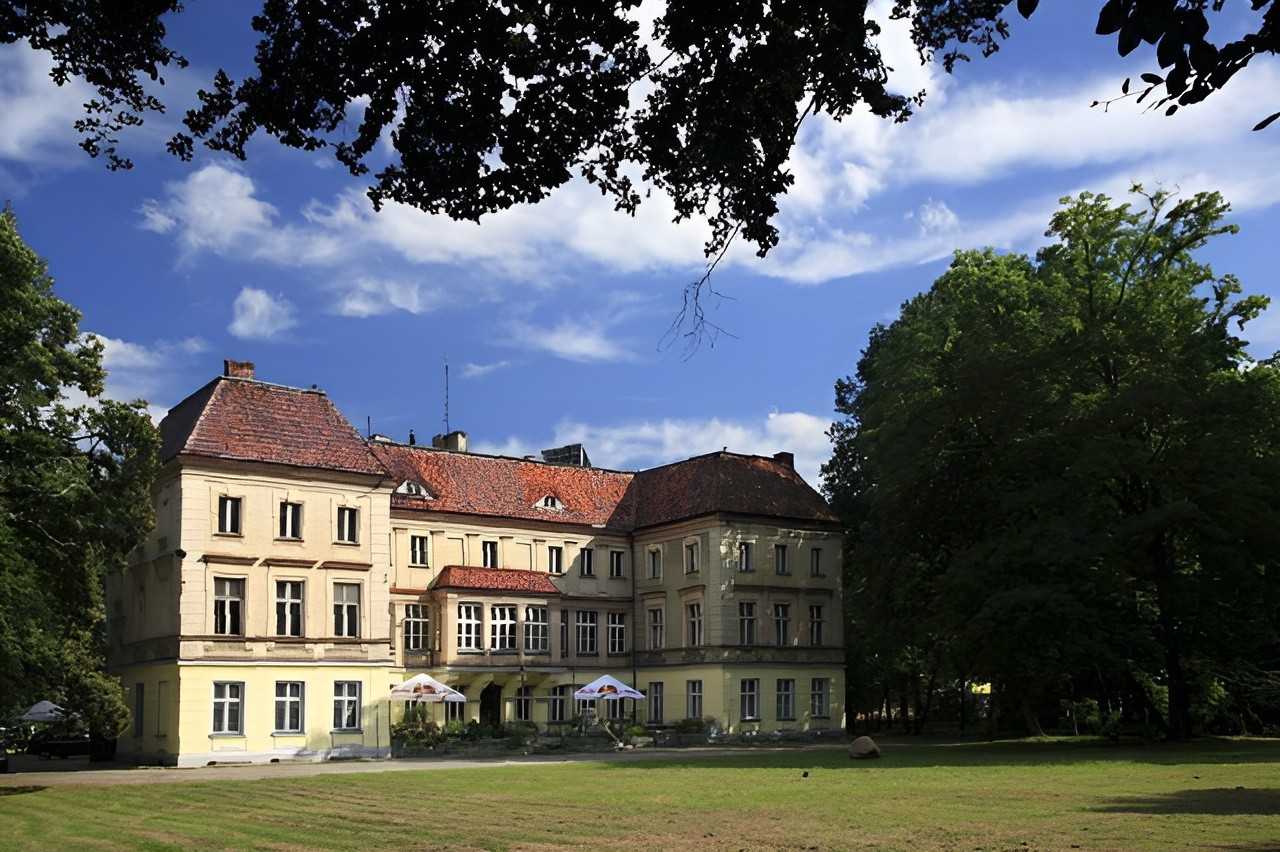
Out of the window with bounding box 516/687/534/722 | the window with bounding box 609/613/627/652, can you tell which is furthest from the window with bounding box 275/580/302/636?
the window with bounding box 609/613/627/652

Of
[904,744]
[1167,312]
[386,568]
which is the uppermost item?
[1167,312]

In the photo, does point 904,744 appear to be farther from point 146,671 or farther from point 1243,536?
point 146,671

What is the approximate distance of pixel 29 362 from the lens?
30.2 metres

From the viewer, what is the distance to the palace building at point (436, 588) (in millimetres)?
40938

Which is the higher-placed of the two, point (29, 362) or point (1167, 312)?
point (1167, 312)

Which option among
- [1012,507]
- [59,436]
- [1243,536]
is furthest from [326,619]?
[1243,536]

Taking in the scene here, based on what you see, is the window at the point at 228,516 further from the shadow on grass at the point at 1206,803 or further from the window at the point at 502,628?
the shadow on grass at the point at 1206,803

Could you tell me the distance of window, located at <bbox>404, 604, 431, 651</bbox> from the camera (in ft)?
163

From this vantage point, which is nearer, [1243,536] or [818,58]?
[818,58]

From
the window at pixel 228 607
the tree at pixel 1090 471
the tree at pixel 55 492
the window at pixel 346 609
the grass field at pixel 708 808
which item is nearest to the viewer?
the grass field at pixel 708 808

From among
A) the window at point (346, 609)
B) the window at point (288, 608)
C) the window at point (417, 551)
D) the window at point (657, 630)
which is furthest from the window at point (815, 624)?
the window at point (288, 608)

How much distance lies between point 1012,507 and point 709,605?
1627 cm

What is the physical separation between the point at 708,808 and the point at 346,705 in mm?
25182

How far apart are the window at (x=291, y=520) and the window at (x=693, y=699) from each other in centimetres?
1673
